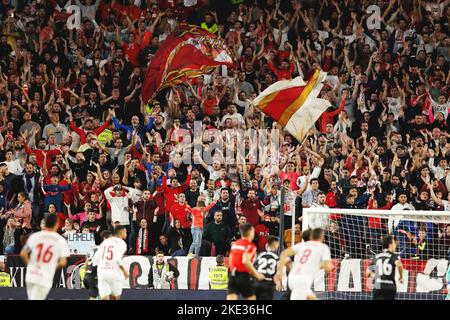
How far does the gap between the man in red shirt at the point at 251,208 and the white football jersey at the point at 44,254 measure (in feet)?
22.0

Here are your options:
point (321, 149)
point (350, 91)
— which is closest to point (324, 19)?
point (350, 91)

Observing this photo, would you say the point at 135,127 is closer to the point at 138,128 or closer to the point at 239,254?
the point at 138,128

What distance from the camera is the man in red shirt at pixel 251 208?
22.2 metres

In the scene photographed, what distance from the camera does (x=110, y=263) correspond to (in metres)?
18.4

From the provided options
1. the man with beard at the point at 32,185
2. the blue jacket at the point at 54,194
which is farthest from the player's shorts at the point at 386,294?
the man with beard at the point at 32,185

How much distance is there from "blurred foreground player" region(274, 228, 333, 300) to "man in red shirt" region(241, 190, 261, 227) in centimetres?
546

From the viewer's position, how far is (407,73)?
26.0 m

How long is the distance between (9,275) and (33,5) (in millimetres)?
8444

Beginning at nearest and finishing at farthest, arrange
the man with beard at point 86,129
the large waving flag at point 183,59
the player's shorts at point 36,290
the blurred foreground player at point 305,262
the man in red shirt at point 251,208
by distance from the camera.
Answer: the player's shorts at point 36,290, the blurred foreground player at point 305,262, the man in red shirt at point 251,208, the man with beard at point 86,129, the large waving flag at point 183,59

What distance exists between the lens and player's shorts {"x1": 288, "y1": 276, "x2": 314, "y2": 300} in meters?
16.6

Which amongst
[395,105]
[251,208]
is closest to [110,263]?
[251,208]

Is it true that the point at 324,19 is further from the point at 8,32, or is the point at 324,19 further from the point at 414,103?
the point at 8,32

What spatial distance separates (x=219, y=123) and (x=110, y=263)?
6703 millimetres

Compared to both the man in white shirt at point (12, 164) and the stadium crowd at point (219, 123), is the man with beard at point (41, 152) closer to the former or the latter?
the stadium crowd at point (219, 123)
